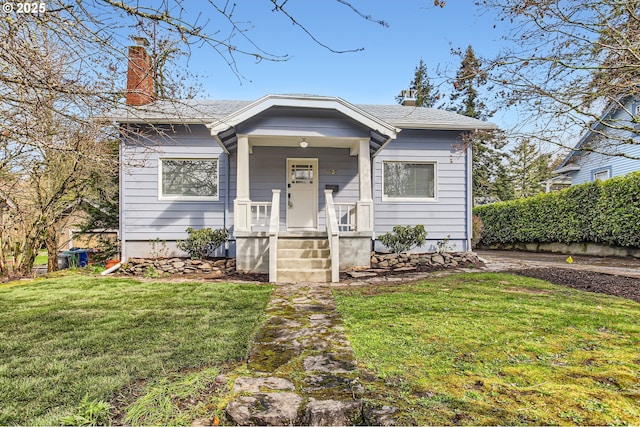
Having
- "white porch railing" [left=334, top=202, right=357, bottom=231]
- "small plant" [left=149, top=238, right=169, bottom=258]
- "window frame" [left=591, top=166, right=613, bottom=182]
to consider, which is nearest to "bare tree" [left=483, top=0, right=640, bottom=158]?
"white porch railing" [left=334, top=202, right=357, bottom=231]

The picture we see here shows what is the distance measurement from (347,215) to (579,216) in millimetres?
8926

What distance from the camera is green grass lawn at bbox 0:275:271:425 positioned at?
2.13m

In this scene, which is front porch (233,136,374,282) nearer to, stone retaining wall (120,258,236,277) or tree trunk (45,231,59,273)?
stone retaining wall (120,258,236,277)

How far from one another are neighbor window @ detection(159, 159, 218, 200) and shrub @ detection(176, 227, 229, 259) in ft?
3.61

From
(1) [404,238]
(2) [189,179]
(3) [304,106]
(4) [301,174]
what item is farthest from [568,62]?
(2) [189,179]

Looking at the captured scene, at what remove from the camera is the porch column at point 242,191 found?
746 cm

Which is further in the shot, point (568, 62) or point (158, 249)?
point (158, 249)

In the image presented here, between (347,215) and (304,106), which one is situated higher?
(304,106)

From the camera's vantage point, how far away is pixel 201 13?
2.68 m

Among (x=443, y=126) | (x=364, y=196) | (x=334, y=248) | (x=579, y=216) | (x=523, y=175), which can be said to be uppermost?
(x=523, y=175)

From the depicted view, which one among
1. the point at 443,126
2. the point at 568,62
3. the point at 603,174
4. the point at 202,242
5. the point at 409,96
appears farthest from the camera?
the point at 603,174

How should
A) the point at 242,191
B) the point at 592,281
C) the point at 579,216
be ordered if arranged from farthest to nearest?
the point at 579,216, the point at 242,191, the point at 592,281

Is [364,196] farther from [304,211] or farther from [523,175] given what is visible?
[523,175]

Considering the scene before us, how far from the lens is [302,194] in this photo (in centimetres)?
932
